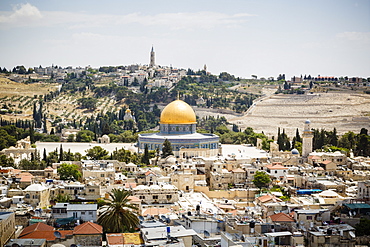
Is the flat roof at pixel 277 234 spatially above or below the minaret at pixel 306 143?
below

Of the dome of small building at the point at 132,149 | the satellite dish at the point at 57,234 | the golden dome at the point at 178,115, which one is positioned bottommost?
the dome of small building at the point at 132,149

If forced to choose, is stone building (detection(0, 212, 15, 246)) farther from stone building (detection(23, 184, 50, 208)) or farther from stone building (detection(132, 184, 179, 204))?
stone building (detection(132, 184, 179, 204))

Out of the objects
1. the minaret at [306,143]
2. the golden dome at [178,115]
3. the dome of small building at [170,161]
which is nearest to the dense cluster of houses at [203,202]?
the dome of small building at [170,161]

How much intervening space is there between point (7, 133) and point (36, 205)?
21.0m

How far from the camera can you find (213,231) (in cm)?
1694

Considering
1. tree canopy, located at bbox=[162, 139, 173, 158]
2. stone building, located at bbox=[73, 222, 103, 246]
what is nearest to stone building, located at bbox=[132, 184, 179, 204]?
stone building, located at bbox=[73, 222, 103, 246]

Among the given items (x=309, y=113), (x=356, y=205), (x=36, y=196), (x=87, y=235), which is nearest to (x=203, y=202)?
(x=356, y=205)

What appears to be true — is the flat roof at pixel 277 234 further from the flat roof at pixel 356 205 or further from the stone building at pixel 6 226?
the stone building at pixel 6 226

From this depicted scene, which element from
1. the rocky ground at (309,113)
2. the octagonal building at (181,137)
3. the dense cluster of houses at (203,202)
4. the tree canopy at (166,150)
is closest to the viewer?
the dense cluster of houses at (203,202)

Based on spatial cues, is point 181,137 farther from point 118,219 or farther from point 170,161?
point 118,219

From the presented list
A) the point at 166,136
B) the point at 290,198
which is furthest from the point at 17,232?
the point at 166,136

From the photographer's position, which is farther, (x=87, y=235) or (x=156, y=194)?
(x=156, y=194)

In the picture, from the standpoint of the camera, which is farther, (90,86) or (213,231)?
(90,86)

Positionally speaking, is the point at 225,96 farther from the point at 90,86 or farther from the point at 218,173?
the point at 218,173
